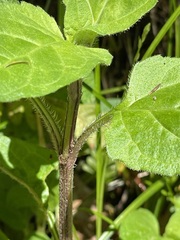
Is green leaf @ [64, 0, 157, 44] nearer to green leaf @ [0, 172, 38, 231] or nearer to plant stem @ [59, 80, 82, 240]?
plant stem @ [59, 80, 82, 240]

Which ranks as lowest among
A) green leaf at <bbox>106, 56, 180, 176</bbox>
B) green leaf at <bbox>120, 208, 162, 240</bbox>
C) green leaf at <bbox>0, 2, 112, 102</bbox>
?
green leaf at <bbox>120, 208, 162, 240</bbox>

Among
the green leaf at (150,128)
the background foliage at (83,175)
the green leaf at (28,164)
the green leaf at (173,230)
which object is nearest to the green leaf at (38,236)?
the background foliage at (83,175)

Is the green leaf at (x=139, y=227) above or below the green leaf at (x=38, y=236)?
above

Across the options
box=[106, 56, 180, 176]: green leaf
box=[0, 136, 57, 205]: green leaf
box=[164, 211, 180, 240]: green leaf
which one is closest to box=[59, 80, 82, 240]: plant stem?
box=[106, 56, 180, 176]: green leaf

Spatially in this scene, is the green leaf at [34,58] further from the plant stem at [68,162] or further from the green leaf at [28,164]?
the green leaf at [28,164]

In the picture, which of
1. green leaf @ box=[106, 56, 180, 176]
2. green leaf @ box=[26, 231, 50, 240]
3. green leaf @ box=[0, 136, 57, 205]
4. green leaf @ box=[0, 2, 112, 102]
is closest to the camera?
green leaf @ box=[0, 2, 112, 102]

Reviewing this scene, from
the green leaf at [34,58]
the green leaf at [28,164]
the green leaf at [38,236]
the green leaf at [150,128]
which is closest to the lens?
the green leaf at [34,58]
